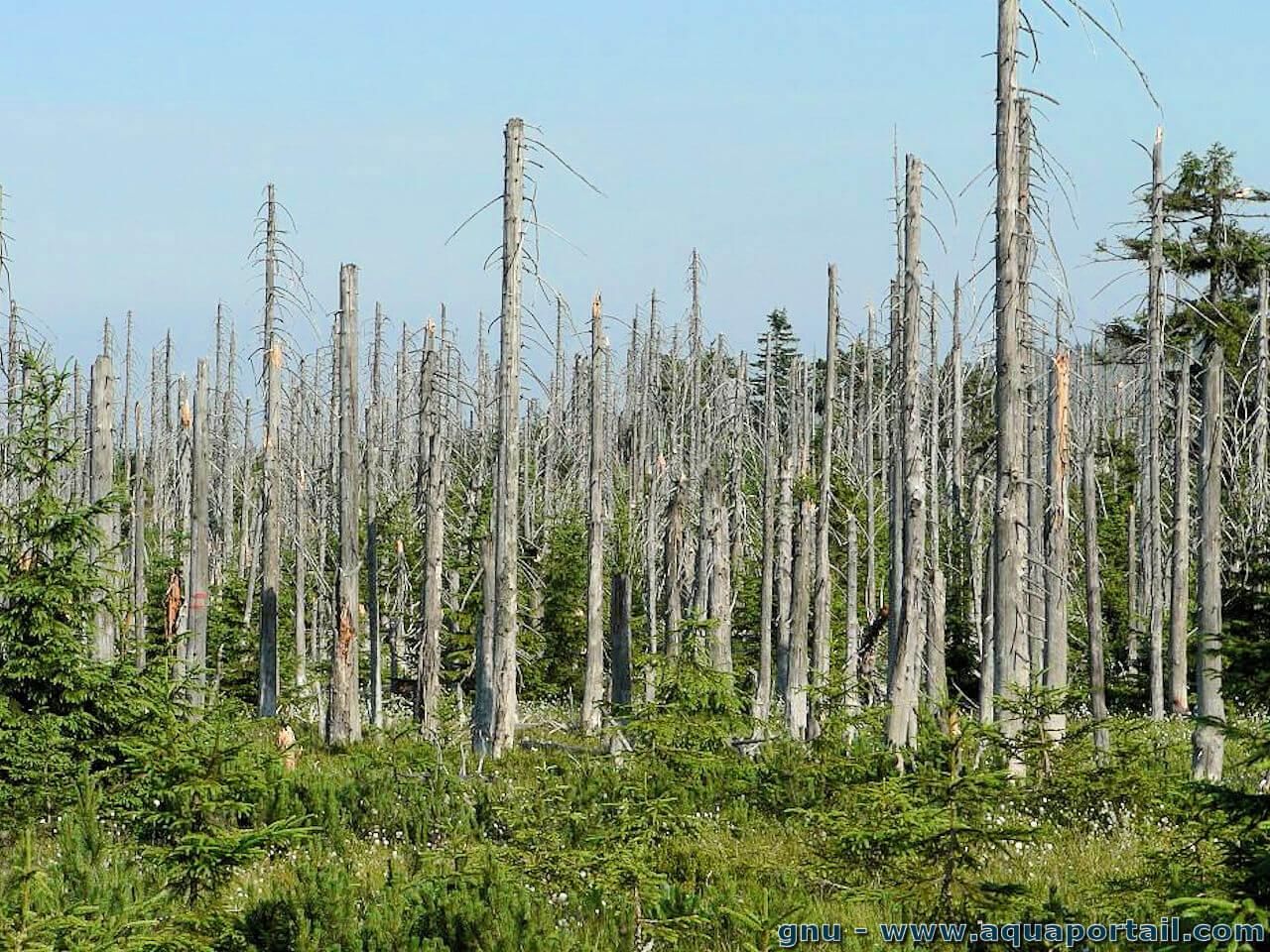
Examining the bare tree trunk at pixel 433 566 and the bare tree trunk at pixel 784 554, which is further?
the bare tree trunk at pixel 784 554

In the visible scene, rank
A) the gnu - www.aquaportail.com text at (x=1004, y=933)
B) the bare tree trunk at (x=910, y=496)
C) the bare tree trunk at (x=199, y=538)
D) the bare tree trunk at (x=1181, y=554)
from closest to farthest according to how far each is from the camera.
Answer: the gnu - www.aquaportail.com text at (x=1004, y=933)
the bare tree trunk at (x=910, y=496)
the bare tree trunk at (x=1181, y=554)
the bare tree trunk at (x=199, y=538)

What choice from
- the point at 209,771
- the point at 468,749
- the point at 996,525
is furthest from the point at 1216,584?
the point at 209,771

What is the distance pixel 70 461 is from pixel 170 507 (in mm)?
46360

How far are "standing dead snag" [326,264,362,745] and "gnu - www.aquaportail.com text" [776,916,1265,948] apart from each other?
38.7 ft

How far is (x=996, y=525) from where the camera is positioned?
1205 centimetres

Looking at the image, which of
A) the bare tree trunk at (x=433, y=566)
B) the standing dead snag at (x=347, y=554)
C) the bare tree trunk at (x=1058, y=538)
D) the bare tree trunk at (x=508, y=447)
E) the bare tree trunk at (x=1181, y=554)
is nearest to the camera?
the bare tree trunk at (x=508, y=447)

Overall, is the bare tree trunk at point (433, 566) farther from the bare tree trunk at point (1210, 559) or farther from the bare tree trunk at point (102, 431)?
the bare tree trunk at point (1210, 559)

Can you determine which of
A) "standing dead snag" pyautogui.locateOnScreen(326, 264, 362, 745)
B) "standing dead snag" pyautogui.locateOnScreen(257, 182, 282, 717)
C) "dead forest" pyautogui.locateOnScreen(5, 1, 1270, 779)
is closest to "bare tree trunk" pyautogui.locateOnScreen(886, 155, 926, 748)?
"dead forest" pyautogui.locateOnScreen(5, 1, 1270, 779)

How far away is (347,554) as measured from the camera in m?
17.7

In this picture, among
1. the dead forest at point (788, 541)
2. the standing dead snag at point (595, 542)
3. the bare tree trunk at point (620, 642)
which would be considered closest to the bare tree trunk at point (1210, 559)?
the dead forest at point (788, 541)

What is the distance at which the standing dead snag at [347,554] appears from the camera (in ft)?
58.7

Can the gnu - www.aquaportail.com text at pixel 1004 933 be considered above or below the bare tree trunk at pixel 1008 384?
below

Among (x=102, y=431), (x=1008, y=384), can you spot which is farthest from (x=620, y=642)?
(x=1008, y=384)

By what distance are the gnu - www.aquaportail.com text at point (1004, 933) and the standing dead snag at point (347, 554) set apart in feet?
38.7
